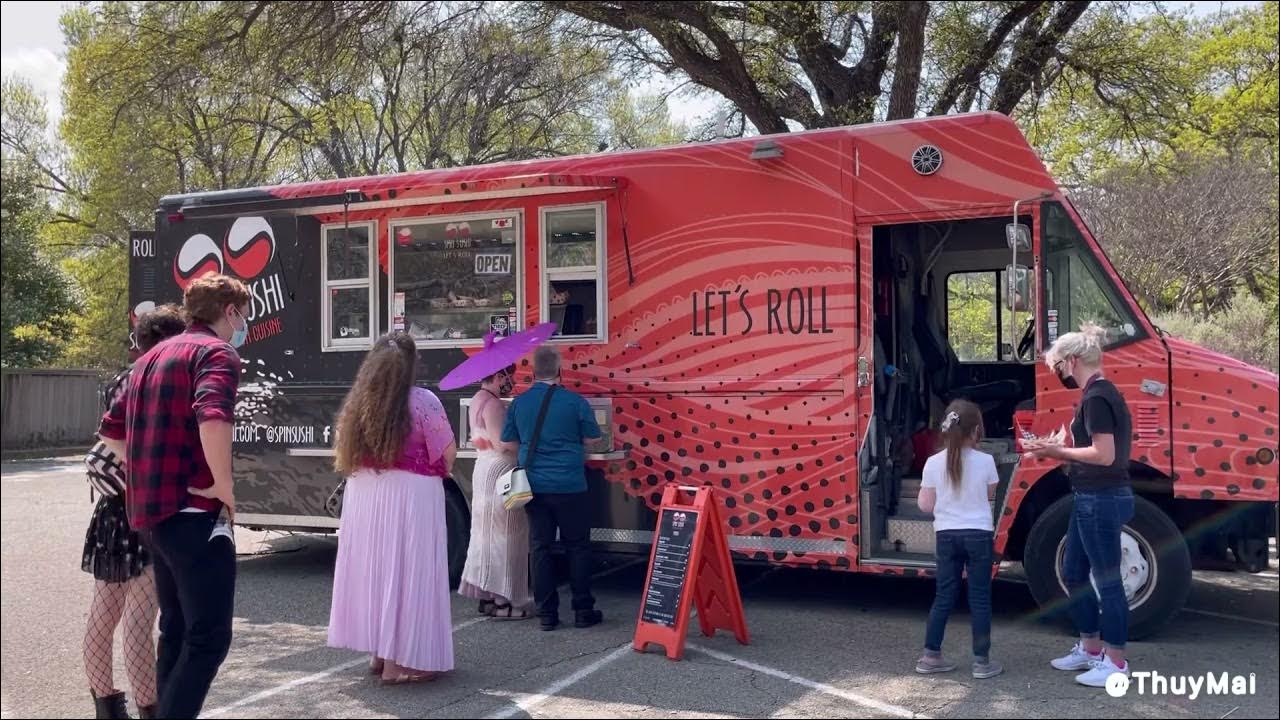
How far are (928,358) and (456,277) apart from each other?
12.2ft

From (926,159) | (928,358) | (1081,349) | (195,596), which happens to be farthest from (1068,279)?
(195,596)

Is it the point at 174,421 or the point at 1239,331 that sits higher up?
the point at 1239,331

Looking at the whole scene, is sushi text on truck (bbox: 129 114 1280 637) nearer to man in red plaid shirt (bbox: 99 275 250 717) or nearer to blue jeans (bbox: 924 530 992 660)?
blue jeans (bbox: 924 530 992 660)

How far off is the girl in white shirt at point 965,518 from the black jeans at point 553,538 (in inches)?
88.2

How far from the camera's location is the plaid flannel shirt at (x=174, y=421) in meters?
4.39

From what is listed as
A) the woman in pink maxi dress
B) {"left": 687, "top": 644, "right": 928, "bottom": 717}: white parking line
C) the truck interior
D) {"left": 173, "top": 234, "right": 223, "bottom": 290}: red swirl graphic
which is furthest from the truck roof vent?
{"left": 173, "top": 234, "right": 223, "bottom": 290}: red swirl graphic

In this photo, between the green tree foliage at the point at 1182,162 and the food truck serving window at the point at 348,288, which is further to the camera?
the green tree foliage at the point at 1182,162

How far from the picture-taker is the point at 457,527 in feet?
28.5

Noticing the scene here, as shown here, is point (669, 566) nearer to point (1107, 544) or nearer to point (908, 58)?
point (1107, 544)

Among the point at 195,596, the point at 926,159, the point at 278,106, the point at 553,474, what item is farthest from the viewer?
the point at 278,106

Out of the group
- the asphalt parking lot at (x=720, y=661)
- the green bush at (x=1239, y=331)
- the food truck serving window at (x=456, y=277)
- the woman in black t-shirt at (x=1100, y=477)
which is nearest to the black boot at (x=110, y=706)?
the asphalt parking lot at (x=720, y=661)

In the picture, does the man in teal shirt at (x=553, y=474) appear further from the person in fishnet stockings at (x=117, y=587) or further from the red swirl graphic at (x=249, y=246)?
the red swirl graphic at (x=249, y=246)

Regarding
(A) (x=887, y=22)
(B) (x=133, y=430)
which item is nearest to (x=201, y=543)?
(B) (x=133, y=430)

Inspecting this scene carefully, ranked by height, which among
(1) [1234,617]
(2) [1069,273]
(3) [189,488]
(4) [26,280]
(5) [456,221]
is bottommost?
(1) [1234,617]
